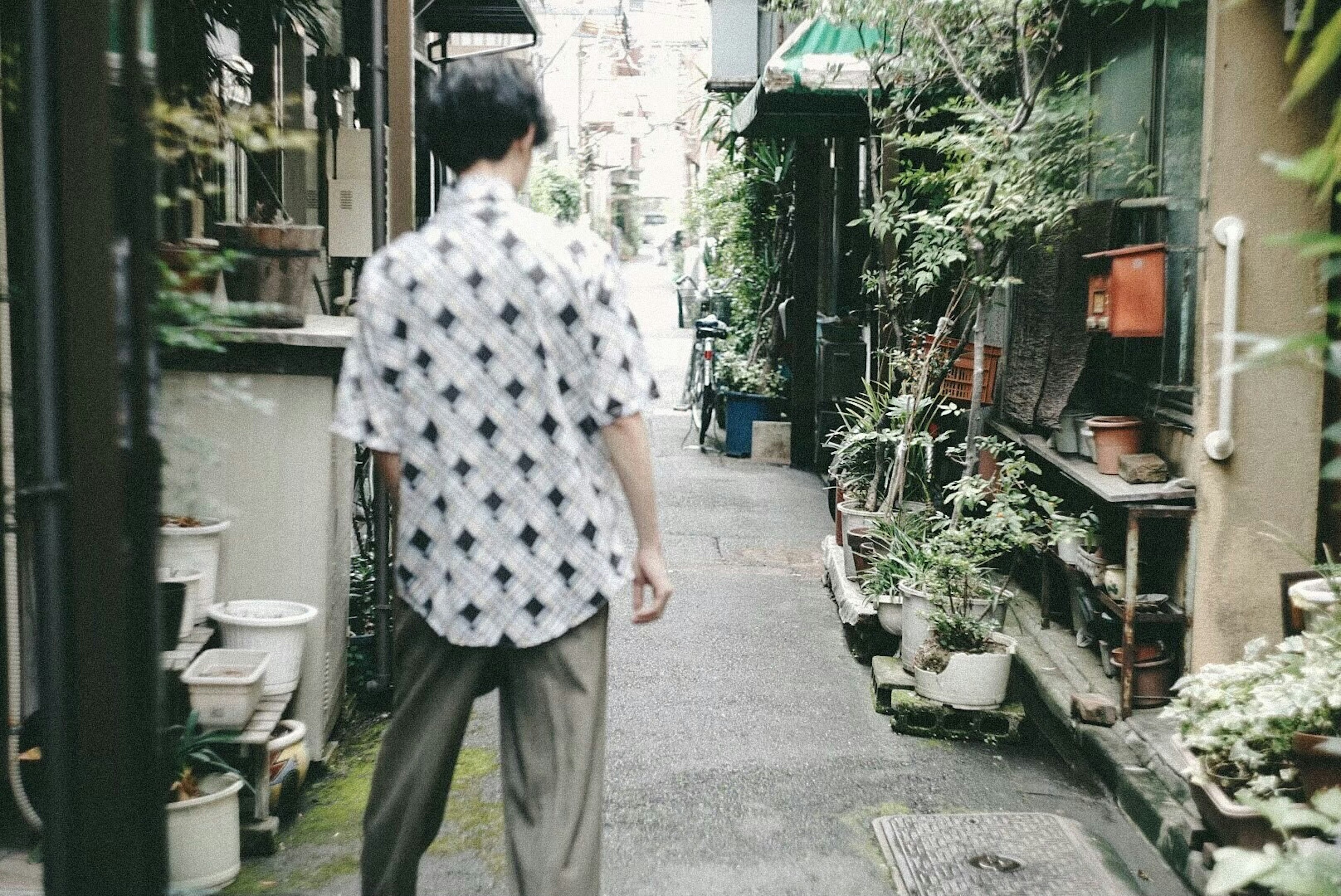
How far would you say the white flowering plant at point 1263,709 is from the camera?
4.03m

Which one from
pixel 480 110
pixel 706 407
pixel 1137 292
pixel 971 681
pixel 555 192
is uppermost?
pixel 555 192

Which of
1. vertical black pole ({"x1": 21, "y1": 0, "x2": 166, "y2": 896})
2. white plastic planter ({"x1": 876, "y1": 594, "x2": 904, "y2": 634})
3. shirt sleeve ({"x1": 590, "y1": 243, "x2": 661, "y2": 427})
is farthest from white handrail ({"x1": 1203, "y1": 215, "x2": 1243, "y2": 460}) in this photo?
vertical black pole ({"x1": 21, "y1": 0, "x2": 166, "y2": 896})

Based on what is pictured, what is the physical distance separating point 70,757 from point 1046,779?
164 inches

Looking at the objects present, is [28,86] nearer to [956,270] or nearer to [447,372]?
[447,372]

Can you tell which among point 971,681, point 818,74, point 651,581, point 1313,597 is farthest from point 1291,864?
point 818,74

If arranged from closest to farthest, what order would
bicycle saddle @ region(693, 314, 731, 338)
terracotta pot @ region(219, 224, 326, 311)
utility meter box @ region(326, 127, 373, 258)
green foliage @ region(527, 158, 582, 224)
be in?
terracotta pot @ region(219, 224, 326, 311)
utility meter box @ region(326, 127, 373, 258)
bicycle saddle @ region(693, 314, 731, 338)
green foliage @ region(527, 158, 582, 224)

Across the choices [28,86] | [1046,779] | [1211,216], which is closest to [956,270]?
[1211,216]

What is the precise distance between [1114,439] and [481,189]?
12.8ft

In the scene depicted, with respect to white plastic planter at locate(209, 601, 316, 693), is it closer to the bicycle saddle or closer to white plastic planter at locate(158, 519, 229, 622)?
white plastic planter at locate(158, 519, 229, 622)

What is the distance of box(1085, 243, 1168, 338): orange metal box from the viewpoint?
18.6 feet

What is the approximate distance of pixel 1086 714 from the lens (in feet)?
18.2

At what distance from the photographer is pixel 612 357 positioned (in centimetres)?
293

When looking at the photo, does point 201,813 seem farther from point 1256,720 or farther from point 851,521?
point 851,521

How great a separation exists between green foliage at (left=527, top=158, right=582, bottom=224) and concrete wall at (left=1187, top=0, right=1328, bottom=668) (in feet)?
68.2
